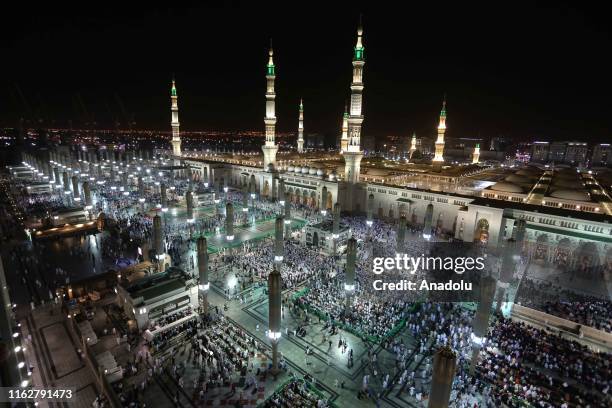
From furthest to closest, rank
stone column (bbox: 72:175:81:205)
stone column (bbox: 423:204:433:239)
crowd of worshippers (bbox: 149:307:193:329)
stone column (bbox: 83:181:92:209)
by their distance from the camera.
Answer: stone column (bbox: 72:175:81:205) → stone column (bbox: 83:181:92:209) → stone column (bbox: 423:204:433:239) → crowd of worshippers (bbox: 149:307:193:329)

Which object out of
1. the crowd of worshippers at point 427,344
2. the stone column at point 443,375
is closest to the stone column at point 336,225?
the crowd of worshippers at point 427,344

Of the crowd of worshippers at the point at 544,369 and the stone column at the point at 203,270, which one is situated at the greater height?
the stone column at the point at 203,270

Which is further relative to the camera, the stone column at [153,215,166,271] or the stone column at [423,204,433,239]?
the stone column at [423,204,433,239]

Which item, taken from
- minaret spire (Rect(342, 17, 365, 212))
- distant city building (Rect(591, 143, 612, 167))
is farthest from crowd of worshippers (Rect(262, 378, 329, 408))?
distant city building (Rect(591, 143, 612, 167))

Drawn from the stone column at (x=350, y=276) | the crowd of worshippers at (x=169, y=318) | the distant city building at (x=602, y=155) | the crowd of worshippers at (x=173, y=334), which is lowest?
the crowd of worshippers at (x=173, y=334)

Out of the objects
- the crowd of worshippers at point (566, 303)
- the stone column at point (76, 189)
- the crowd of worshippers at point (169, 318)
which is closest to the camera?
the crowd of worshippers at point (169, 318)

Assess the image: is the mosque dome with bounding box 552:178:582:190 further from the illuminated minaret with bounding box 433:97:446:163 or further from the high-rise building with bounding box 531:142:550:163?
the high-rise building with bounding box 531:142:550:163

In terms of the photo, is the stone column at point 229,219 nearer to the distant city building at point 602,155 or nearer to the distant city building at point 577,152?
the distant city building at point 602,155

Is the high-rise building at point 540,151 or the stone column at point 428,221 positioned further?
the high-rise building at point 540,151

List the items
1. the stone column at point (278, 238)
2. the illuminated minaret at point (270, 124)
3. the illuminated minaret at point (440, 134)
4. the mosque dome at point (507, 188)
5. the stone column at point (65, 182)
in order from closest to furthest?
the stone column at point (278, 238)
the mosque dome at point (507, 188)
the stone column at point (65, 182)
the illuminated minaret at point (270, 124)
the illuminated minaret at point (440, 134)
